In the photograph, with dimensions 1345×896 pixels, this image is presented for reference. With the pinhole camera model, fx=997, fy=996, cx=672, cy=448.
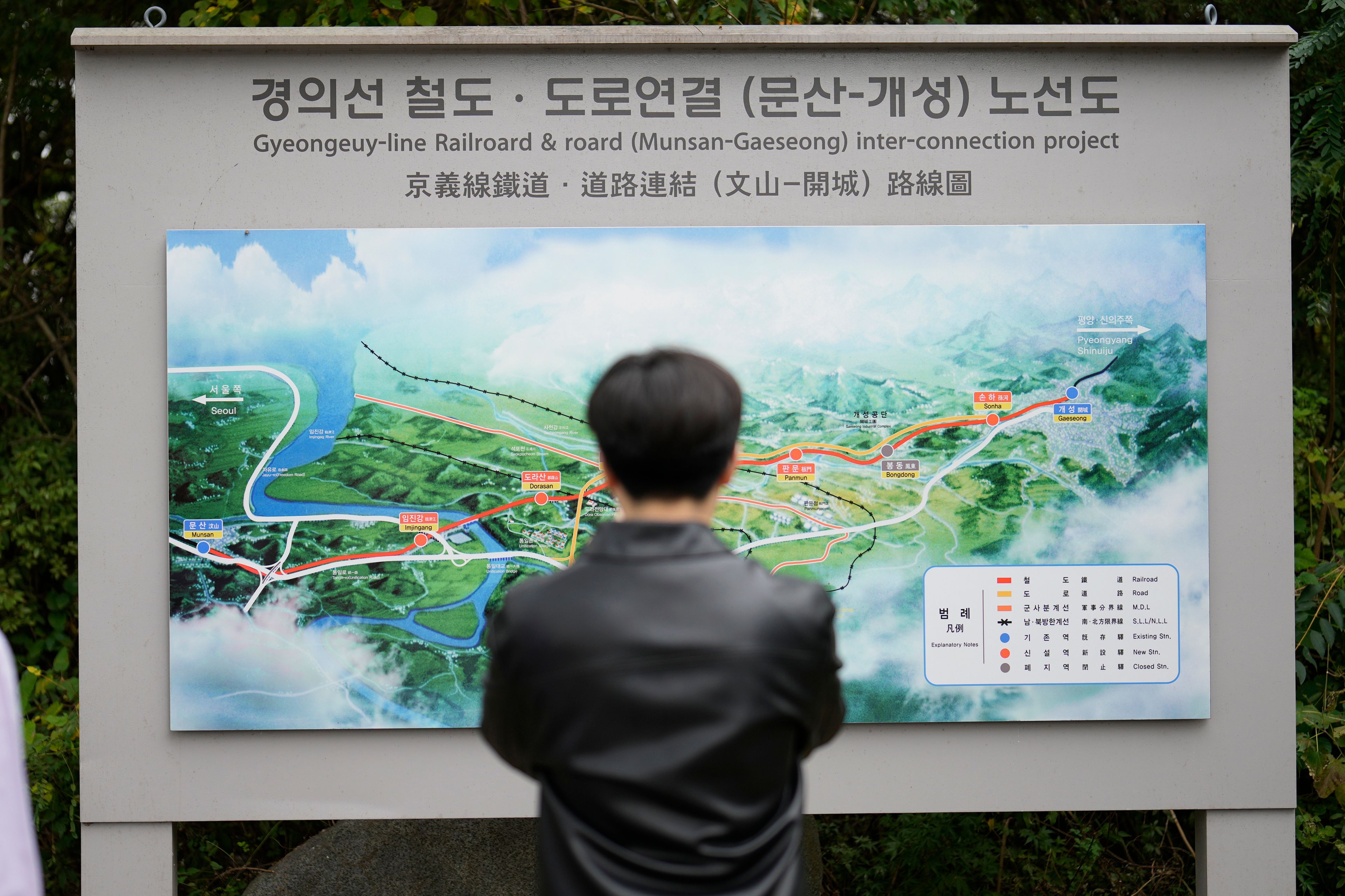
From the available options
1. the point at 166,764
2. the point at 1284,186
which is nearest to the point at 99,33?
the point at 166,764

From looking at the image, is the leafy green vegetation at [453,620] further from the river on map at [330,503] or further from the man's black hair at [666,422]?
the man's black hair at [666,422]

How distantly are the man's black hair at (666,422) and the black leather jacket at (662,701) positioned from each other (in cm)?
6

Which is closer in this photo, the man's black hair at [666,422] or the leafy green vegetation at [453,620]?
the man's black hair at [666,422]

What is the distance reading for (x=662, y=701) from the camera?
121cm

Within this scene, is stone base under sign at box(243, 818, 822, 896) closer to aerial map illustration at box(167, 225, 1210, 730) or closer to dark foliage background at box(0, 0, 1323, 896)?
dark foliage background at box(0, 0, 1323, 896)

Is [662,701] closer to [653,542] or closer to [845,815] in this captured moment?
[653,542]

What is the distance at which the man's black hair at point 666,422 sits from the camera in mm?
1255

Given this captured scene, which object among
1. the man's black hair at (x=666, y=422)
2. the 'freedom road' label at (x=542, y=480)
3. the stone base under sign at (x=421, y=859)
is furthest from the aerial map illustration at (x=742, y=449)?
the man's black hair at (x=666, y=422)

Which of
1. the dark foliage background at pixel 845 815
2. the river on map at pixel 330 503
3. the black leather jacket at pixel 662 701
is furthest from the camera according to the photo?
the dark foliage background at pixel 845 815

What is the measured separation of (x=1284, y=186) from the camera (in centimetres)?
A: 296

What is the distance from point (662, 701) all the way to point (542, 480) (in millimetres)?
1694

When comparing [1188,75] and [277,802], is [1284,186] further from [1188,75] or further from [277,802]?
[277,802]

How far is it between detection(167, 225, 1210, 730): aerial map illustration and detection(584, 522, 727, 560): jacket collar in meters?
1.54

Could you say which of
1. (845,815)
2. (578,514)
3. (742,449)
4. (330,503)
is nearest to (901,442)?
(742,449)
